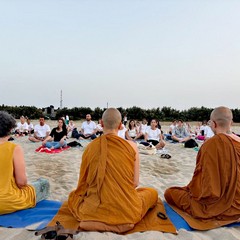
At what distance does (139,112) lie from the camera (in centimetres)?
3788

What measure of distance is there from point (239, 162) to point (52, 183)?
3.44m

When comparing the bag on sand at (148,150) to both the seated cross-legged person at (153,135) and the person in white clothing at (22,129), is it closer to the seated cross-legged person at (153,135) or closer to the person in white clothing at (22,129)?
the seated cross-legged person at (153,135)

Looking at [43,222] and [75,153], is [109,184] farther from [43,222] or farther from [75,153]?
[75,153]

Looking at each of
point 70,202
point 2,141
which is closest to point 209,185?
point 70,202

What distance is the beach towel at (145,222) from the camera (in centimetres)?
310

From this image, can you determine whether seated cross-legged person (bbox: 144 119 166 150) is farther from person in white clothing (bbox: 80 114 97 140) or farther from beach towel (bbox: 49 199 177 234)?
beach towel (bbox: 49 199 177 234)

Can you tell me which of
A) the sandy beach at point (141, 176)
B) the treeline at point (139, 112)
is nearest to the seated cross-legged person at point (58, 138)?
the sandy beach at point (141, 176)

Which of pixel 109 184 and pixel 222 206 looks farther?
pixel 222 206

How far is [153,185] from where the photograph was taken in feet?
17.3

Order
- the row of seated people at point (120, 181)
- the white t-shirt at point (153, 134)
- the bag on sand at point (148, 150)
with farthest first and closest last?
the white t-shirt at point (153, 134)
the bag on sand at point (148, 150)
the row of seated people at point (120, 181)

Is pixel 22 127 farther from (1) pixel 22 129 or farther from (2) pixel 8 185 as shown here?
(2) pixel 8 185

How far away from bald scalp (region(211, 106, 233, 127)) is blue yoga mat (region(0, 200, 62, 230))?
2.46 metres

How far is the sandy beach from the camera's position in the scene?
2.94 m

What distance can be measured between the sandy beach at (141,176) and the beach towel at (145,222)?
0.11 metres
